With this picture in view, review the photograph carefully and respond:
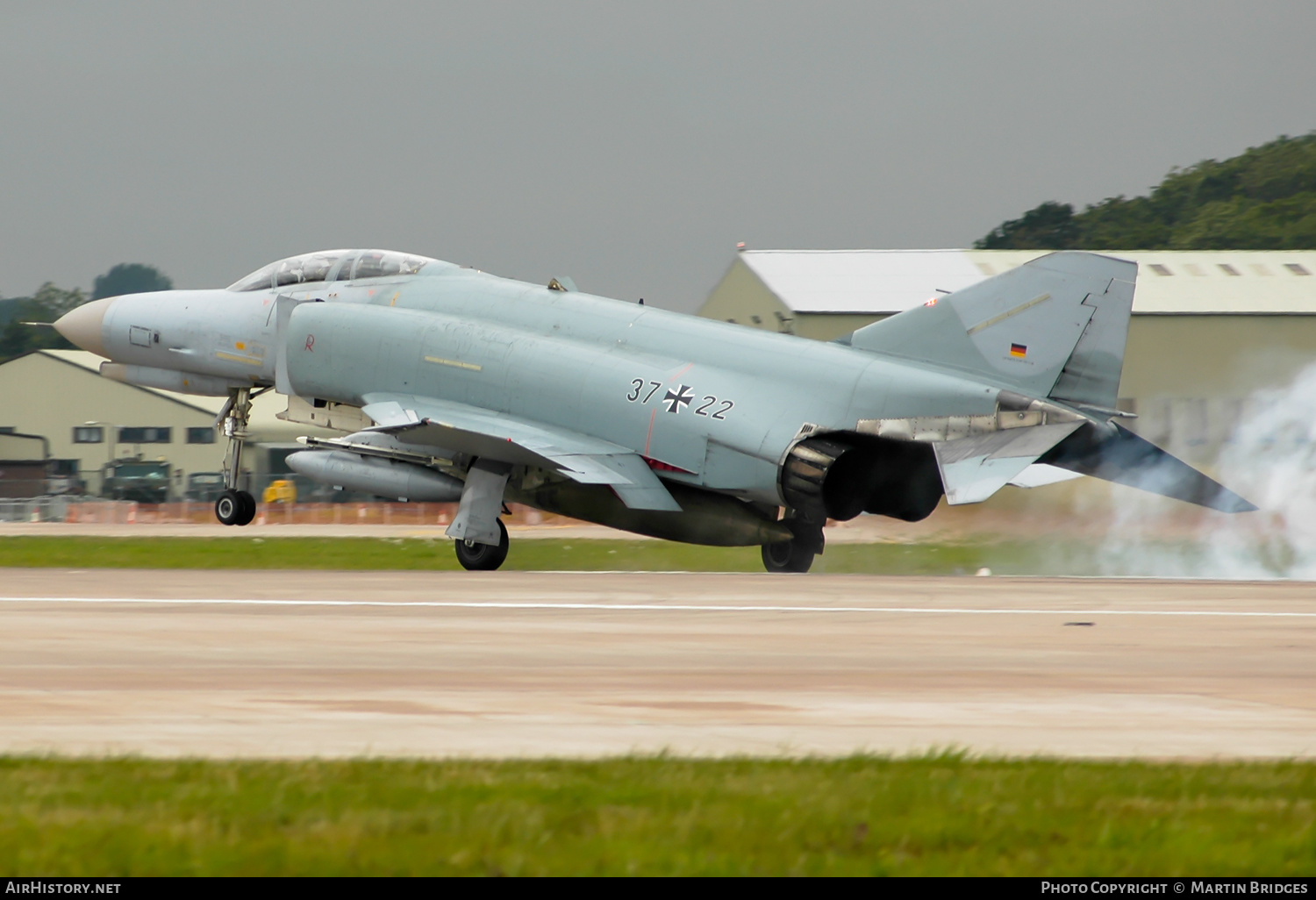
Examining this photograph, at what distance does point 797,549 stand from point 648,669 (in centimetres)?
1069

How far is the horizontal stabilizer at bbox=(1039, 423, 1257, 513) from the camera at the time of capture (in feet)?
58.5

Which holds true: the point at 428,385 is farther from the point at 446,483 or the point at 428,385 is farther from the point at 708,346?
the point at 708,346

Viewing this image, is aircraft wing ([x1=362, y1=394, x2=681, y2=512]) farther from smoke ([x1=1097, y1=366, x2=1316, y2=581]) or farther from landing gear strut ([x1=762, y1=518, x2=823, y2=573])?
smoke ([x1=1097, y1=366, x2=1316, y2=581])

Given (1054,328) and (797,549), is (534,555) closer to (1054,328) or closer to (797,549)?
(797,549)

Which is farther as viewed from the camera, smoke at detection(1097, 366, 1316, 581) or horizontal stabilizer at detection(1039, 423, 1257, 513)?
smoke at detection(1097, 366, 1316, 581)

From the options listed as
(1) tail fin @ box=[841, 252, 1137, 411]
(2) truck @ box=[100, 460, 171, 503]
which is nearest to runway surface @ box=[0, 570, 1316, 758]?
(1) tail fin @ box=[841, 252, 1137, 411]

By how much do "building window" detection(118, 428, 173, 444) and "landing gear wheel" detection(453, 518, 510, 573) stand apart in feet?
162

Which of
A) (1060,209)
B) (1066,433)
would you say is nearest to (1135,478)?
(1066,433)

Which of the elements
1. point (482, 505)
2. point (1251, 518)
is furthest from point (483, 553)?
point (1251, 518)

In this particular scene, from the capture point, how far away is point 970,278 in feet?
156

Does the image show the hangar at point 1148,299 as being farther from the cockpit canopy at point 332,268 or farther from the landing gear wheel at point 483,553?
the landing gear wheel at point 483,553

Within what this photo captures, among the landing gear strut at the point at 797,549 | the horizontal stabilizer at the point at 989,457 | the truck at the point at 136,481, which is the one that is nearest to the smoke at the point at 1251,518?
the landing gear strut at the point at 797,549

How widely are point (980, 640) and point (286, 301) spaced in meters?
14.1

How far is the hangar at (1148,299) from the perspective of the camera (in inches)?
1705
